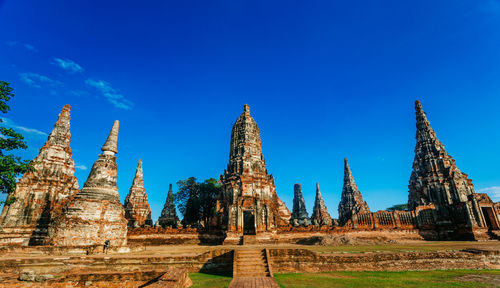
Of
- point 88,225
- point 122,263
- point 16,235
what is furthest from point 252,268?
point 16,235

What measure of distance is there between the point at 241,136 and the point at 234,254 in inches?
878

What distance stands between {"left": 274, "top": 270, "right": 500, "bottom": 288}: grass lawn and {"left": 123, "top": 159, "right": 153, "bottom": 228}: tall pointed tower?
35804 mm

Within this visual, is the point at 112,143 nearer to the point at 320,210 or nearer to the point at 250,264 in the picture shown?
the point at 250,264

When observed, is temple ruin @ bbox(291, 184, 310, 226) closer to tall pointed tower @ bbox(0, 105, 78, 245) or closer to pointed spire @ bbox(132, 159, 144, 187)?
pointed spire @ bbox(132, 159, 144, 187)

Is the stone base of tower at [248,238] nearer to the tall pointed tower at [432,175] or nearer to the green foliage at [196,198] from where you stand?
the green foliage at [196,198]

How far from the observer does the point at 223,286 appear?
8062mm

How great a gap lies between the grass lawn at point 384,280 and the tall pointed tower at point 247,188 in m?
14.0

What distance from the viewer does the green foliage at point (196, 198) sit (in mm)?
39031

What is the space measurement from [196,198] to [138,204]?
32.7 feet

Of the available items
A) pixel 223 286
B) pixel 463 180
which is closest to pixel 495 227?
pixel 463 180

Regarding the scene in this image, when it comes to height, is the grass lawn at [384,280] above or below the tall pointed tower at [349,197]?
Answer: below

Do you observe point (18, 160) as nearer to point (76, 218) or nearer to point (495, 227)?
point (76, 218)

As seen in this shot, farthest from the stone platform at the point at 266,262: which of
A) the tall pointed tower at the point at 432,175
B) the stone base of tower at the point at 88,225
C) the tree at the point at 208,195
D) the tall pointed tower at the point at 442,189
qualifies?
the tree at the point at 208,195

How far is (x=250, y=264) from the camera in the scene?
1038 centimetres
